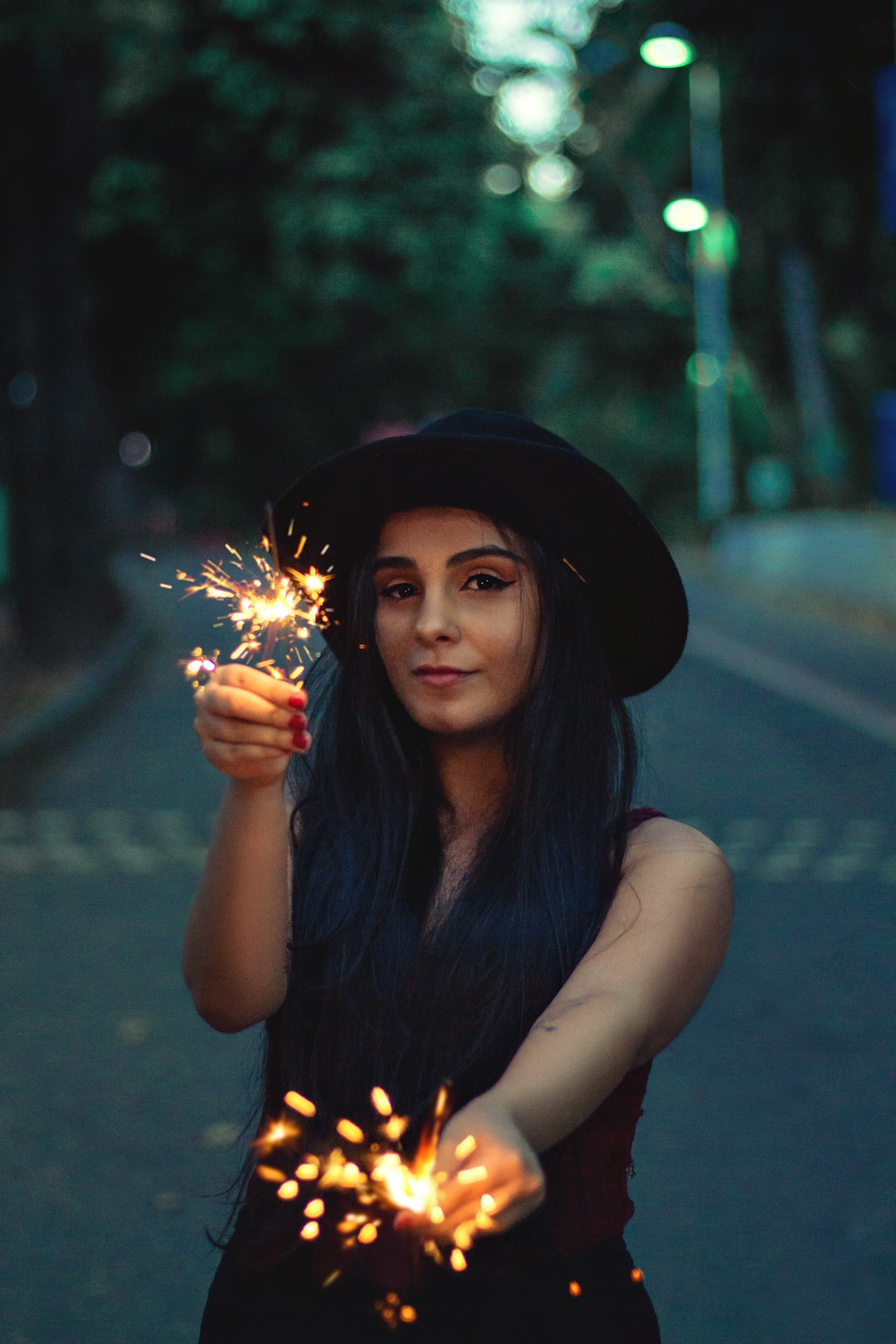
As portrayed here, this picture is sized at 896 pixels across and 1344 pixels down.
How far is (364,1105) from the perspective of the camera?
1.97 metres

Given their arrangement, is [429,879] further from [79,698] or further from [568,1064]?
[79,698]

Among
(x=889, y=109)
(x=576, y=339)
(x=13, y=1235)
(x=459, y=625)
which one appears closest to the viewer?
(x=459, y=625)

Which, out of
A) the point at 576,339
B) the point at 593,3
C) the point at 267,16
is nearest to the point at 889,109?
the point at 267,16

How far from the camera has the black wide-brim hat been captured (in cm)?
201

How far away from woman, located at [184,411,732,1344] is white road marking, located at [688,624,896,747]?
9.63 m

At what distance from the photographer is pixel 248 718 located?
1685 mm

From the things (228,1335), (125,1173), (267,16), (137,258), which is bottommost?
(125,1173)

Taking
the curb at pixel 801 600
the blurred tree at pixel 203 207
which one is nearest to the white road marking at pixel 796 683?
the curb at pixel 801 600

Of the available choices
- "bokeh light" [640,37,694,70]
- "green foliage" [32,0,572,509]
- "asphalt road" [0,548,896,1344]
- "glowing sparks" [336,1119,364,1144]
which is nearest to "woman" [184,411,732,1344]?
"glowing sparks" [336,1119,364,1144]

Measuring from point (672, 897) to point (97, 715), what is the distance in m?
12.7

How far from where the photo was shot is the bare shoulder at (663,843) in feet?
6.53

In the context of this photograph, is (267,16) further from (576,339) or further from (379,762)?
(576,339)

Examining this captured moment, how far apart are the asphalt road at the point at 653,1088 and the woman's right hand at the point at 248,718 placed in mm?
309

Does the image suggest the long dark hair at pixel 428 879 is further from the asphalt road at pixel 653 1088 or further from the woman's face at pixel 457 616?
the asphalt road at pixel 653 1088
